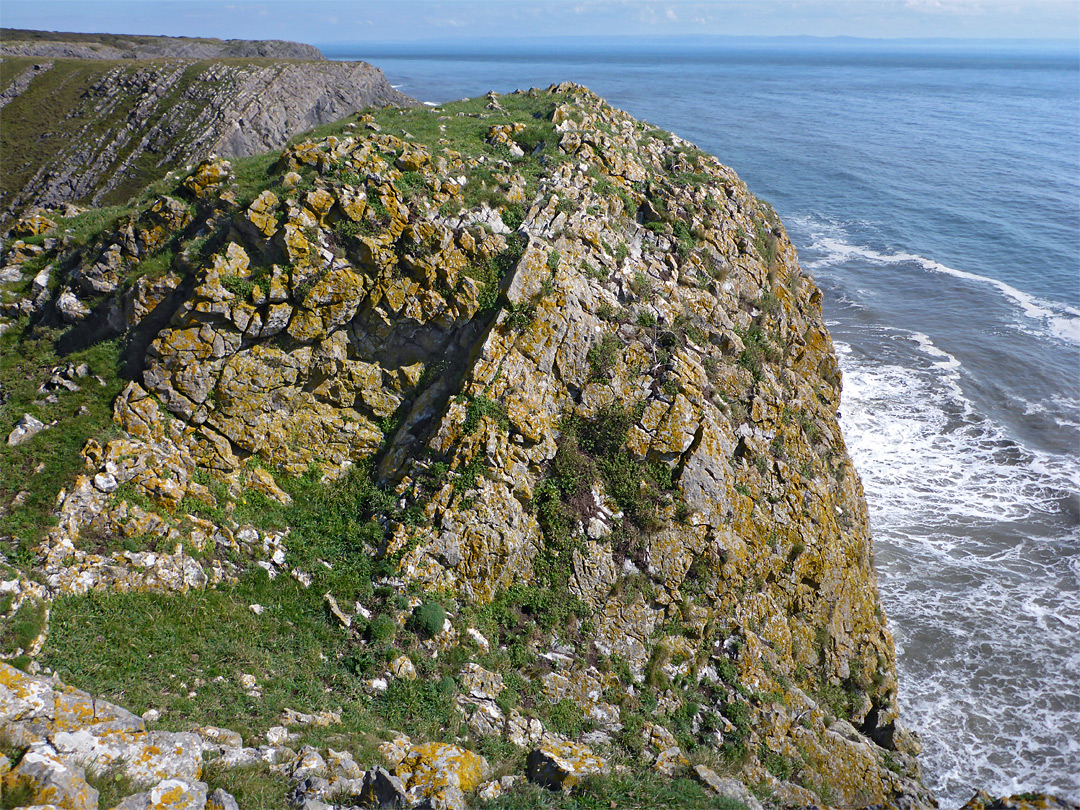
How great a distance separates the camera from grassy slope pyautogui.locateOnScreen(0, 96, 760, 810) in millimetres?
9539

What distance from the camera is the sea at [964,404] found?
18516 millimetres

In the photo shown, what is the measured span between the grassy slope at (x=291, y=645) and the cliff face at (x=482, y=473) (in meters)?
0.11

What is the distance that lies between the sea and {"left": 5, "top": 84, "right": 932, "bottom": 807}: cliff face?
14.4ft

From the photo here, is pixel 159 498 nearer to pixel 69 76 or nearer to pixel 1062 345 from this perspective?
pixel 1062 345

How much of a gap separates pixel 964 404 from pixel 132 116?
92938 mm

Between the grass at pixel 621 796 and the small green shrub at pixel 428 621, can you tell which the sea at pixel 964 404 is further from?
the small green shrub at pixel 428 621

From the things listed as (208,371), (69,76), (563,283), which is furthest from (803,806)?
(69,76)

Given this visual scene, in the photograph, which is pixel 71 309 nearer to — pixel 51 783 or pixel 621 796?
pixel 51 783

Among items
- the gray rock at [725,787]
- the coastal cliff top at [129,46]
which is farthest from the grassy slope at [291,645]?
the coastal cliff top at [129,46]

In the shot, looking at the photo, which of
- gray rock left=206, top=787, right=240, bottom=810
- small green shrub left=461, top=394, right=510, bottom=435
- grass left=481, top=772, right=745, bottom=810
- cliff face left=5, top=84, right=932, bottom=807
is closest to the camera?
gray rock left=206, top=787, right=240, bottom=810

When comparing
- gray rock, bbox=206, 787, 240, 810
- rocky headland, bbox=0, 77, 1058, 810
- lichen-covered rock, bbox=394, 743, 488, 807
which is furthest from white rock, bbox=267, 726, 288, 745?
lichen-covered rock, bbox=394, 743, 488, 807

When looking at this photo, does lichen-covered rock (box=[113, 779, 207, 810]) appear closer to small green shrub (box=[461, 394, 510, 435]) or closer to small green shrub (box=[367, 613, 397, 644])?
small green shrub (box=[367, 613, 397, 644])

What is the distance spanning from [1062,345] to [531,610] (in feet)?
149

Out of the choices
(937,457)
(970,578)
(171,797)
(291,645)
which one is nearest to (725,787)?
(291,645)
